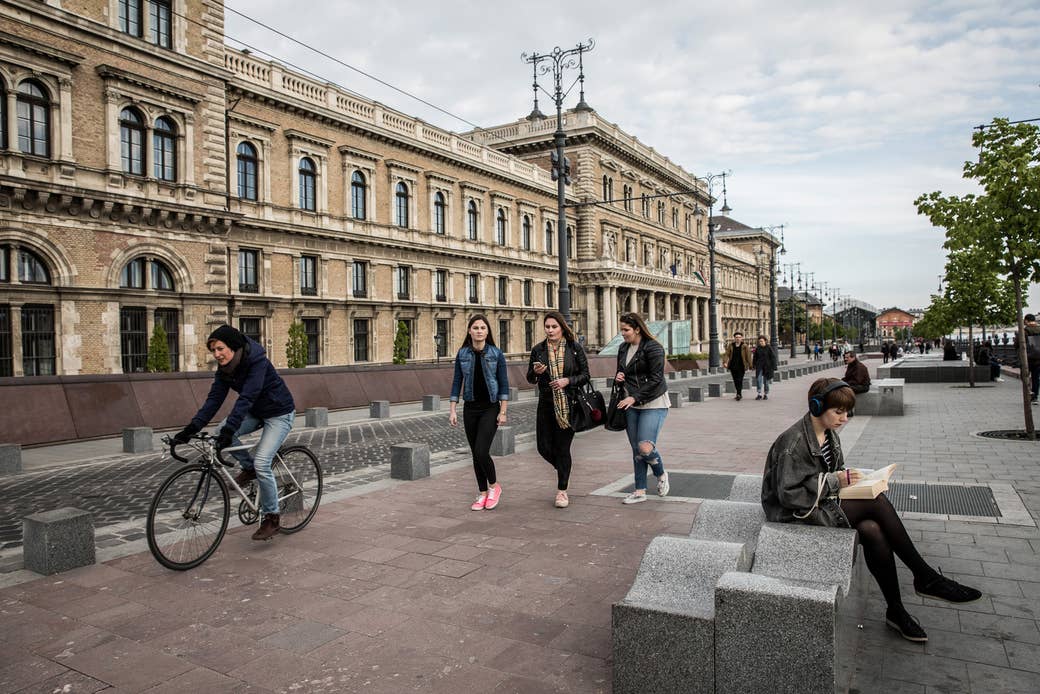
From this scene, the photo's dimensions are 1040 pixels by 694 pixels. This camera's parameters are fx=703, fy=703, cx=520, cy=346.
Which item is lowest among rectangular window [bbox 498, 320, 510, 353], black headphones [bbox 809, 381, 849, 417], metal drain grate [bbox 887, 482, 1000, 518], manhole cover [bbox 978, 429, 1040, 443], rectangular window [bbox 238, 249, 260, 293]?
metal drain grate [bbox 887, 482, 1000, 518]

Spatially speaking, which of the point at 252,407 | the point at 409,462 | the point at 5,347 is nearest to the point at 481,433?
the point at 252,407

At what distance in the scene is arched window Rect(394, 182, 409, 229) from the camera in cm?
3641

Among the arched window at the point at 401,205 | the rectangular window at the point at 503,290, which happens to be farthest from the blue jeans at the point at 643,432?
the rectangular window at the point at 503,290

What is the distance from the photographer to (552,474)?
9.02 m

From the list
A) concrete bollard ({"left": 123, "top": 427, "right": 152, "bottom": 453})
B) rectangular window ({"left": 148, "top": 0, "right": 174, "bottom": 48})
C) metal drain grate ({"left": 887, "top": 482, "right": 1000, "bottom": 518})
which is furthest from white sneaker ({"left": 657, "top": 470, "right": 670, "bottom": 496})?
rectangular window ({"left": 148, "top": 0, "right": 174, "bottom": 48})

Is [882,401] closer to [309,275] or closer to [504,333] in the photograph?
[309,275]

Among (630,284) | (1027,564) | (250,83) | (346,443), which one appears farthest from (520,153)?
(1027,564)

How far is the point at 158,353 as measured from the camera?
22281mm

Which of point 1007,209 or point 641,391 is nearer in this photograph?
point 641,391

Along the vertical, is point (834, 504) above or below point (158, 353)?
below

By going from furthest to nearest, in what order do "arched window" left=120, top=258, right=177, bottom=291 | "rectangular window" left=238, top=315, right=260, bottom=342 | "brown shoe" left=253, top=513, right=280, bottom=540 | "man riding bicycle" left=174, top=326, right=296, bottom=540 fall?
"rectangular window" left=238, top=315, right=260, bottom=342, "arched window" left=120, top=258, right=177, bottom=291, "brown shoe" left=253, top=513, right=280, bottom=540, "man riding bicycle" left=174, top=326, right=296, bottom=540

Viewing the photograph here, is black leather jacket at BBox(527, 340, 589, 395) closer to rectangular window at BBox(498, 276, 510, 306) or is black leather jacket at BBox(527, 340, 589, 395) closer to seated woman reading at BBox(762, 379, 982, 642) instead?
seated woman reading at BBox(762, 379, 982, 642)

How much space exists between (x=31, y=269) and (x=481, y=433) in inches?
793

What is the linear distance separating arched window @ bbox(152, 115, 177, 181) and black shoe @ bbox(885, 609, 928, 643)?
83.2ft
